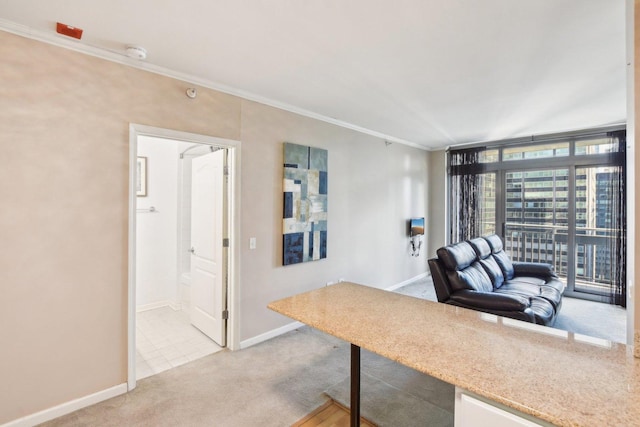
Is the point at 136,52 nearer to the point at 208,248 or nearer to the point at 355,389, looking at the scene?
the point at 208,248

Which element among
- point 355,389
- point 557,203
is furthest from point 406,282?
point 355,389

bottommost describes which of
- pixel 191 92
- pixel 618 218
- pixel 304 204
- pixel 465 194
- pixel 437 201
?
pixel 618 218

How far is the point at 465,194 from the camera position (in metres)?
5.83

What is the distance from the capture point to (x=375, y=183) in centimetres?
482

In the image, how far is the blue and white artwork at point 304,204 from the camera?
11.4 feet

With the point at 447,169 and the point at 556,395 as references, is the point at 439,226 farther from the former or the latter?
the point at 556,395

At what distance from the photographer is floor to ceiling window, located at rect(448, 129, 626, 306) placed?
4.46 m

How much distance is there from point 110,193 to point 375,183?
11.5 ft

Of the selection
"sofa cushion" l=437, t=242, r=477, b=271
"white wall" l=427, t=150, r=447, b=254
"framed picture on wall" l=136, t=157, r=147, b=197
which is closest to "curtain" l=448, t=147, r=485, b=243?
"white wall" l=427, t=150, r=447, b=254

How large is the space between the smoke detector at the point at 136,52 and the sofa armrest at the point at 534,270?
16.7 ft

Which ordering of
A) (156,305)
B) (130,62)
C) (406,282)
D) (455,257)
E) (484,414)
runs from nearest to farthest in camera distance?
1. (484,414)
2. (130,62)
3. (455,257)
4. (156,305)
5. (406,282)

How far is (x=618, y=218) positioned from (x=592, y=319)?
60.9 inches

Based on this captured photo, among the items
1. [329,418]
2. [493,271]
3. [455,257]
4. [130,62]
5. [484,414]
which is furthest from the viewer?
[493,271]

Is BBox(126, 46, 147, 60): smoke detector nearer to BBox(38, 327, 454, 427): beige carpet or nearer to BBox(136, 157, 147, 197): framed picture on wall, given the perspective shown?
BBox(136, 157, 147, 197): framed picture on wall
